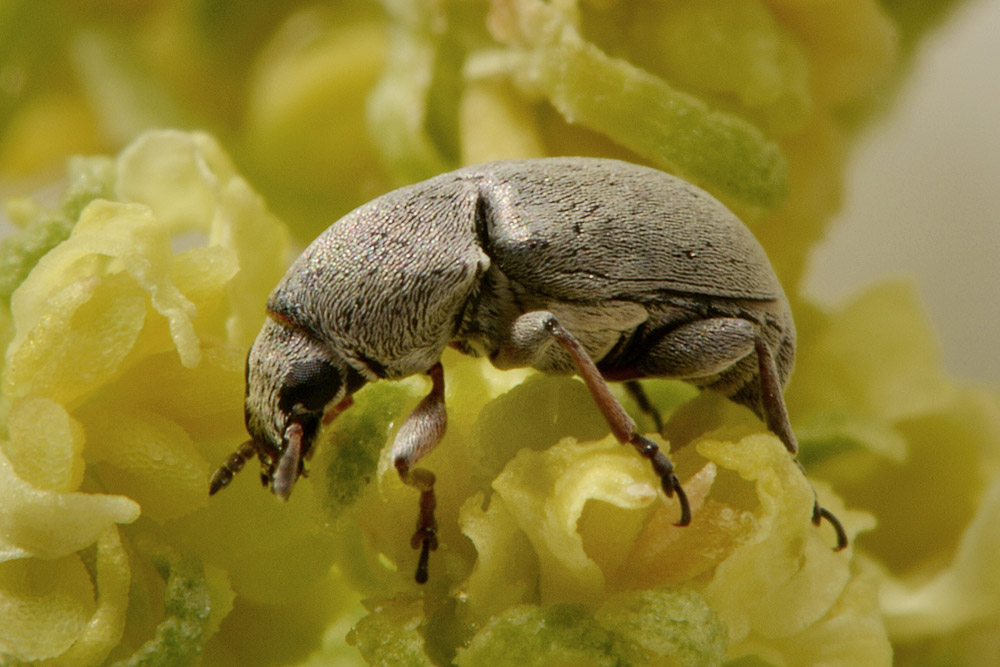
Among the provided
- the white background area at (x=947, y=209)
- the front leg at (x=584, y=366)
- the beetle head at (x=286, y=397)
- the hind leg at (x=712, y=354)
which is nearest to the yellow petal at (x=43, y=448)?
the beetle head at (x=286, y=397)

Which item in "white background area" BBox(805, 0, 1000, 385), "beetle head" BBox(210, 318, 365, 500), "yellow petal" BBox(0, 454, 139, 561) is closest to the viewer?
"yellow petal" BBox(0, 454, 139, 561)

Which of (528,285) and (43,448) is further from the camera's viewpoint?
(528,285)

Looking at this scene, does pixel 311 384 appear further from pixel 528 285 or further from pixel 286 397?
pixel 528 285

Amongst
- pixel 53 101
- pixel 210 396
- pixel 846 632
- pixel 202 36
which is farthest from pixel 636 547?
pixel 53 101

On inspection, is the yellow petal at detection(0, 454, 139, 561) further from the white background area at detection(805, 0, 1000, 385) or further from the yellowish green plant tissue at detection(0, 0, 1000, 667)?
the white background area at detection(805, 0, 1000, 385)

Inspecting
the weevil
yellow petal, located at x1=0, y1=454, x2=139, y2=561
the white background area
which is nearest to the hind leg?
the weevil

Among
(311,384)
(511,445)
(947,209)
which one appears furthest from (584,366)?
(947,209)
